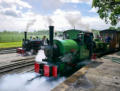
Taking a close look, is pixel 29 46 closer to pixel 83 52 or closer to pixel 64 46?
pixel 83 52

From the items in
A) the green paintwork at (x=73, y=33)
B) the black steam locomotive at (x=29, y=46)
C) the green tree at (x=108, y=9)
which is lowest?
the black steam locomotive at (x=29, y=46)

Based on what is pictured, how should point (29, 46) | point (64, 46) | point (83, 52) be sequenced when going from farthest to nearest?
1. point (29, 46)
2. point (83, 52)
3. point (64, 46)

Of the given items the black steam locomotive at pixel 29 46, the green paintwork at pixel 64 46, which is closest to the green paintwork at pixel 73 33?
the green paintwork at pixel 64 46

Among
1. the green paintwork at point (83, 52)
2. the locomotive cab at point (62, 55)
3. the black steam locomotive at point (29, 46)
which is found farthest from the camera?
the black steam locomotive at point (29, 46)

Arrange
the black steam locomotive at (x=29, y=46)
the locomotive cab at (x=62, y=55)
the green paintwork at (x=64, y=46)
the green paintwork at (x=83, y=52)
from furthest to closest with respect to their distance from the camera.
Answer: the black steam locomotive at (x=29, y=46), the green paintwork at (x=83, y=52), the green paintwork at (x=64, y=46), the locomotive cab at (x=62, y=55)

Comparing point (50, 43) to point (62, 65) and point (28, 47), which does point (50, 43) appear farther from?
point (28, 47)

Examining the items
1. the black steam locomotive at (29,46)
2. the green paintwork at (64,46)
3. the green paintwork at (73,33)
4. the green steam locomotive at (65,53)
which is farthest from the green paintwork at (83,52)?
the black steam locomotive at (29,46)

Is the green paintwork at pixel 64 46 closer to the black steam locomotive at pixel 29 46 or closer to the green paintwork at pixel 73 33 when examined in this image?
the green paintwork at pixel 73 33

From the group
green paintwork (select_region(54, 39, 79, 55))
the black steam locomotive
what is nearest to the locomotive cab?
green paintwork (select_region(54, 39, 79, 55))

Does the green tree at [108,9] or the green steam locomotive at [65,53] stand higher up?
the green tree at [108,9]

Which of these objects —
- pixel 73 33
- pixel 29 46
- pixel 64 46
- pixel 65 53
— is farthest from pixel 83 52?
pixel 29 46

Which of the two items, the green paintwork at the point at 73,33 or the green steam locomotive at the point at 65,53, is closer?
the green steam locomotive at the point at 65,53

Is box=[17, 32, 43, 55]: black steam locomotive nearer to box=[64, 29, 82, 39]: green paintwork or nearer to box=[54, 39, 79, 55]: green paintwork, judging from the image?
box=[64, 29, 82, 39]: green paintwork

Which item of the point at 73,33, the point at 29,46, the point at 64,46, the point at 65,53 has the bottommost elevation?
the point at 29,46
